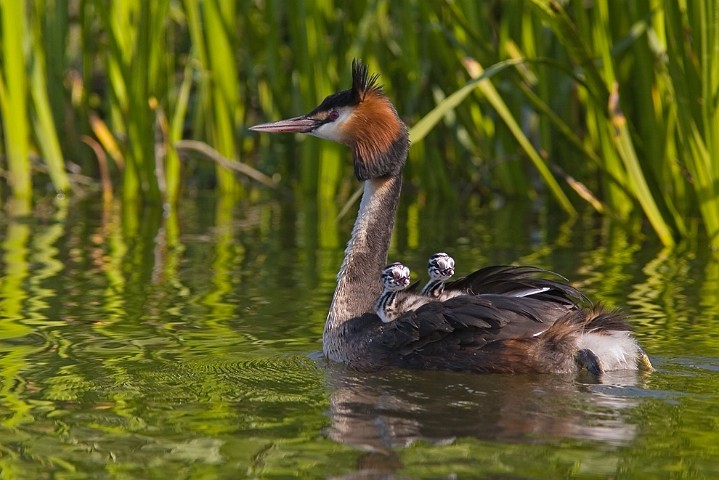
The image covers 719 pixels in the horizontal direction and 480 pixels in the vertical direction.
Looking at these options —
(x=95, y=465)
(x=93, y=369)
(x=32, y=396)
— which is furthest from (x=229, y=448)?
(x=93, y=369)

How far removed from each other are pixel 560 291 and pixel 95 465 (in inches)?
93.1

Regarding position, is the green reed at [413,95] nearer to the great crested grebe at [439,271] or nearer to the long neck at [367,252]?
the long neck at [367,252]

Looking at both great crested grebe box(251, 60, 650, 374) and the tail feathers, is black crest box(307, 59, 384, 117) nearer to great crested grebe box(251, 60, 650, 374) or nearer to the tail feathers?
great crested grebe box(251, 60, 650, 374)

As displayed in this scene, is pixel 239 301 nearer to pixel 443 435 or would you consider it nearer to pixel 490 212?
pixel 443 435

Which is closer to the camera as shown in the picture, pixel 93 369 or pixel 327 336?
pixel 93 369

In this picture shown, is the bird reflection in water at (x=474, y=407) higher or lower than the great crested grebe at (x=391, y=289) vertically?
lower

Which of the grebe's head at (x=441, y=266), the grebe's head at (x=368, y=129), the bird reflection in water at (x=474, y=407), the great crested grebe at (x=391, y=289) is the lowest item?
the bird reflection in water at (x=474, y=407)

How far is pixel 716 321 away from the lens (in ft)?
21.2

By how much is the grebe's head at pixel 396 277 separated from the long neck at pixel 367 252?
38cm

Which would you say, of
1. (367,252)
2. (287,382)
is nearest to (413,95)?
(367,252)

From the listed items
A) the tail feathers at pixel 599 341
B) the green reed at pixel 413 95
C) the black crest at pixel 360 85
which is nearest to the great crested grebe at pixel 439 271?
the tail feathers at pixel 599 341

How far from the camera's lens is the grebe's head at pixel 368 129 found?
651 centimetres

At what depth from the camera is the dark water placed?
4.06 metres

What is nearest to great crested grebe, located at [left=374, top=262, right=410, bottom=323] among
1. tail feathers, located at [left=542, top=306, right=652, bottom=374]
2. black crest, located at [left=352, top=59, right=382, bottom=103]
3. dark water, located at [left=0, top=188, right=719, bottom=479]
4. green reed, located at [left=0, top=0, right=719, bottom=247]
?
dark water, located at [left=0, top=188, right=719, bottom=479]
